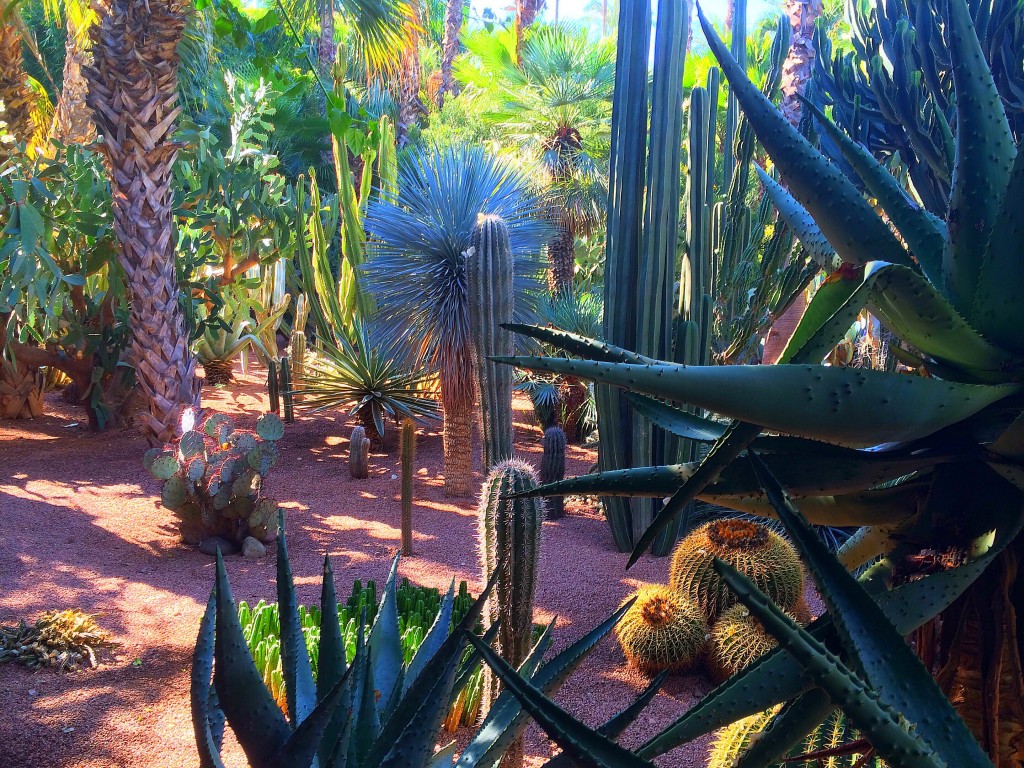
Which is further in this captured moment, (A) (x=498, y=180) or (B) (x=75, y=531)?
(A) (x=498, y=180)

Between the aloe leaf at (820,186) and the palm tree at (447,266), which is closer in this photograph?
the aloe leaf at (820,186)

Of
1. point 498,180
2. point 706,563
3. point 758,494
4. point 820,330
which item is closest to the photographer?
point 820,330

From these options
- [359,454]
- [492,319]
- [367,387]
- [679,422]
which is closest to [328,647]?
[679,422]

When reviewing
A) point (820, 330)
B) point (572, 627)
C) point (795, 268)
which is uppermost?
point (795, 268)

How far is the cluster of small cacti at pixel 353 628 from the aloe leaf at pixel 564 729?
2.22m

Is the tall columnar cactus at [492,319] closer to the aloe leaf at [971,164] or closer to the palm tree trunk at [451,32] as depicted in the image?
the aloe leaf at [971,164]

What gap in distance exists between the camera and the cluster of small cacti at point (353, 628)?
141 inches

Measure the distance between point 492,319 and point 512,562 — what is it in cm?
383

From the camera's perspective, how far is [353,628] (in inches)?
153

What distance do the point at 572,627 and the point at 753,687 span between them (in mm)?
3913

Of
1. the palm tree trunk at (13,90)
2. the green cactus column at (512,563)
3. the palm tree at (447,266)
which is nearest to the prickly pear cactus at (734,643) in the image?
the green cactus column at (512,563)

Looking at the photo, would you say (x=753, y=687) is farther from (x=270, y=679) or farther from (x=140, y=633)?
(x=140, y=633)

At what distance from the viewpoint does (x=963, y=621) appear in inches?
46.8

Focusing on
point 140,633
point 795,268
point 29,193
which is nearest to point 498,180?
point 795,268
